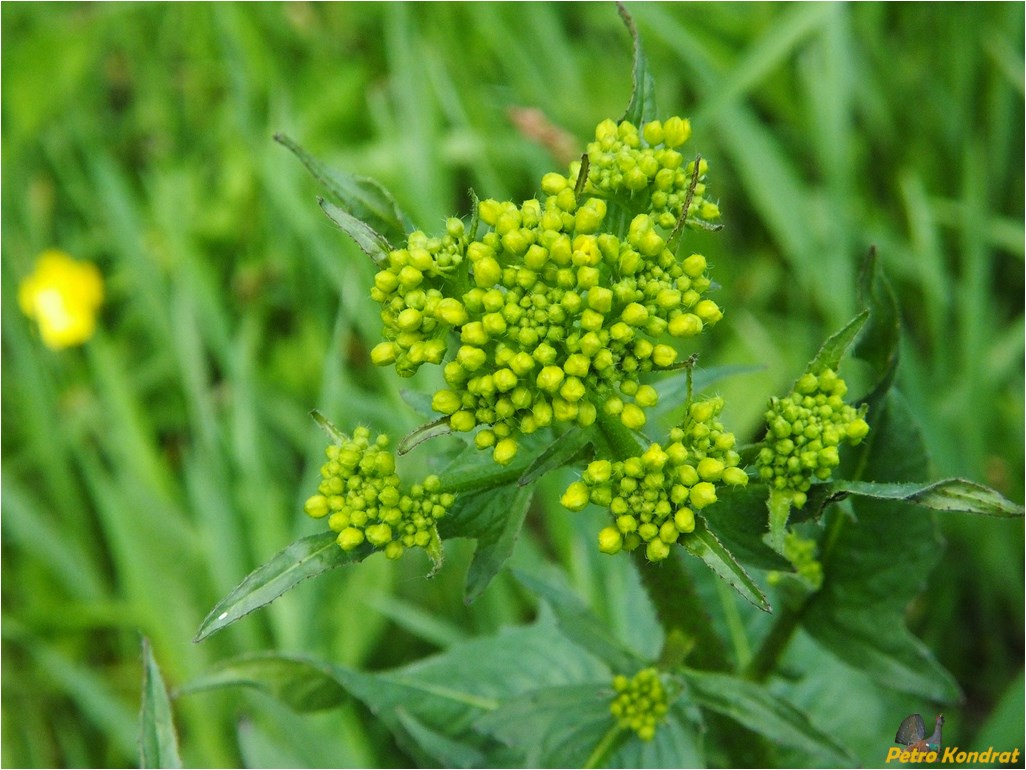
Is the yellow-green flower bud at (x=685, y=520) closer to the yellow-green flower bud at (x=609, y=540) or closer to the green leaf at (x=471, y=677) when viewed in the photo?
the yellow-green flower bud at (x=609, y=540)

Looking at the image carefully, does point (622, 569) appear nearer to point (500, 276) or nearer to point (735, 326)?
point (735, 326)

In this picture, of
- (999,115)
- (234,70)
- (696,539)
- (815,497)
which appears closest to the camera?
(696,539)

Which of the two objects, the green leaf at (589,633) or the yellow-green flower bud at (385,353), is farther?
the green leaf at (589,633)

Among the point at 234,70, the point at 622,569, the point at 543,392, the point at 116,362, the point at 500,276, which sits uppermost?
the point at 234,70

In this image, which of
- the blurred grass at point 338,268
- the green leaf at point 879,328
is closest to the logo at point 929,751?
the blurred grass at point 338,268

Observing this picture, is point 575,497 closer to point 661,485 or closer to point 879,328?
point 661,485

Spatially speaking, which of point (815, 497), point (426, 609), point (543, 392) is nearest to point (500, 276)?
point (543, 392)

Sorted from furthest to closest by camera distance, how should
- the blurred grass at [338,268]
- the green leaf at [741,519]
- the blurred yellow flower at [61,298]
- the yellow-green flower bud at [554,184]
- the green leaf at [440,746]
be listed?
1. the blurred yellow flower at [61,298]
2. the blurred grass at [338,268]
3. the green leaf at [440,746]
4. the green leaf at [741,519]
5. the yellow-green flower bud at [554,184]
